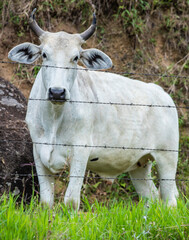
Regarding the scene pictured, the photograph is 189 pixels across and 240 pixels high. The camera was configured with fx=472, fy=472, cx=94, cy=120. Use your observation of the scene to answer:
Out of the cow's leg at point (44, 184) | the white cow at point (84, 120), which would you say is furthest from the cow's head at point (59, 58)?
the cow's leg at point (44, 184)

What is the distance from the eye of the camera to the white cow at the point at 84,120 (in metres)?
4.82

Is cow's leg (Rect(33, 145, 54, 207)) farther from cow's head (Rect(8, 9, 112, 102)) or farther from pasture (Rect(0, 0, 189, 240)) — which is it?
pasture (Rect(0, 0, 189, 240))

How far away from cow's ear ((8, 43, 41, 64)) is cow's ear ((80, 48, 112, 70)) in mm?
501

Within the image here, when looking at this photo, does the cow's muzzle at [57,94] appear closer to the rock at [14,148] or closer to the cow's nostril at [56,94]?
the cow's nostril at [56,94]

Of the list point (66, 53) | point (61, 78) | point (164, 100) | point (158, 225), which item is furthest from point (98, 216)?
point (164, 100)

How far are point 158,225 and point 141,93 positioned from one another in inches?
99.8

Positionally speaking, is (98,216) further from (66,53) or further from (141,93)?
(141,93)

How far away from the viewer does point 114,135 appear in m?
5.52

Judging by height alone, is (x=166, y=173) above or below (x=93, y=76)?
below

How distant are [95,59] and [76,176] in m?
1.28

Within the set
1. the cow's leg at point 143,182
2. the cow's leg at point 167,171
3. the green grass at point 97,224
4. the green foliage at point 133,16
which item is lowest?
the cow's leg at point 143,182

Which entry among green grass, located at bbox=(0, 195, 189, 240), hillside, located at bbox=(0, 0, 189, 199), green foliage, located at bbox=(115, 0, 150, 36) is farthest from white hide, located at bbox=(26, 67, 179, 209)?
green foliage, located at bbox=(115, 0, 150, 36)

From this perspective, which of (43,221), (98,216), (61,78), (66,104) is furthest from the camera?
(66,104)

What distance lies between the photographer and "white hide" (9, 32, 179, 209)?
4855mm
